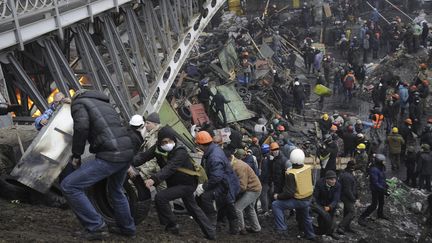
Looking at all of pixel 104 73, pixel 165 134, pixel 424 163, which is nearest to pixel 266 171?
pixel 165 134

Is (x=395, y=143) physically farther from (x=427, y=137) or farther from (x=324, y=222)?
(x=324, y=222)

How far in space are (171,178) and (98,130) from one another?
1609 mm

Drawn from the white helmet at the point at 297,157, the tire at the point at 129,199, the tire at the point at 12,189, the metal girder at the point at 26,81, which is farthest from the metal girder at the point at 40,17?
the white helmet at the point at 297,157

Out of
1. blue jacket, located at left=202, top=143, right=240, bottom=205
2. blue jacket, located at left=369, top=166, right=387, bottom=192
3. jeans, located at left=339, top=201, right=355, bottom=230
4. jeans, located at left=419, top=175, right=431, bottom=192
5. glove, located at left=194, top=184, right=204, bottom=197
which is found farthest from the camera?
jeans, located at left=419, top=175, right=431, bottom=192

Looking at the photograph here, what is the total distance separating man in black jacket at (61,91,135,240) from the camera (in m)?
5.65

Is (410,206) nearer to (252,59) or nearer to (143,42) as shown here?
(143,42)

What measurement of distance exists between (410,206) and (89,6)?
28.9 ft

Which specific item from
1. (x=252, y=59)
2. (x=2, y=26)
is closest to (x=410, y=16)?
(x=252, y=59)

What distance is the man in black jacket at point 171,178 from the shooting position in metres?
6.70

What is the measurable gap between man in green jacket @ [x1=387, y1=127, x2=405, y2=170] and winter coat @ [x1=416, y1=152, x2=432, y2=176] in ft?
4.73

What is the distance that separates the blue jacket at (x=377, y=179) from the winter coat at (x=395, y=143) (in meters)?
4.42

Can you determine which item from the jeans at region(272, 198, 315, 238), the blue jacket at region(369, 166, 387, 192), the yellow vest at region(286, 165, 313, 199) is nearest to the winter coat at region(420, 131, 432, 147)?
the blue jacket at region(369, 166, 387, 192)

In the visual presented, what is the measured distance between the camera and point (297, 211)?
29.2 ft

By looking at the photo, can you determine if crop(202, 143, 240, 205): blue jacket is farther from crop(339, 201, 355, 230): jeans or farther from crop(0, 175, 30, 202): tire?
crop(339, 201, 355, 230): jeans
